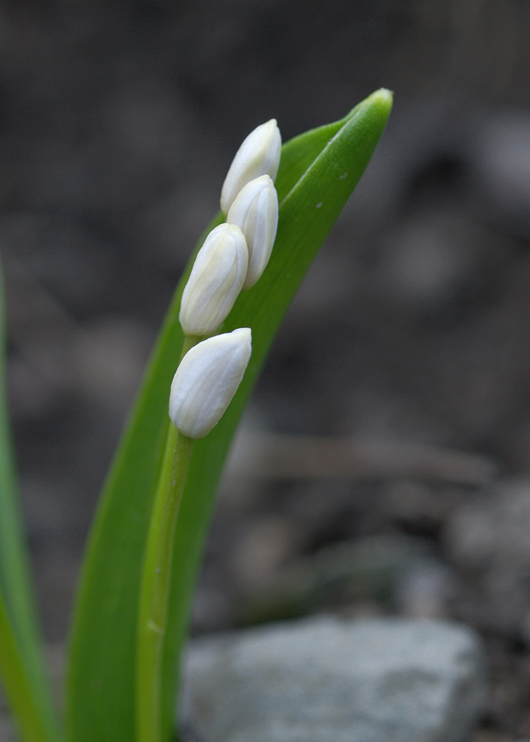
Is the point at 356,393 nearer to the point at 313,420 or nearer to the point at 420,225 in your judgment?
the point at 313,420

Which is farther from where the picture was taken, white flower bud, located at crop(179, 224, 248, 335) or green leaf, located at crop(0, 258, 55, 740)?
green leaf, located at crop(0, 258, 55, 740)

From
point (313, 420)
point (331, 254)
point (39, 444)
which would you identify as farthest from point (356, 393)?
point (39, 444)

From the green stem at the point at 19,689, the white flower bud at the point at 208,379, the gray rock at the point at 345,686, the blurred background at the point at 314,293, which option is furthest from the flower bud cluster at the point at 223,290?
the blurred background at the point at 314,293

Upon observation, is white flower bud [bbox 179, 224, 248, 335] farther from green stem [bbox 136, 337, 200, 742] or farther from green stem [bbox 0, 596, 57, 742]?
green stem [bbox 0, 596, 57, 742]

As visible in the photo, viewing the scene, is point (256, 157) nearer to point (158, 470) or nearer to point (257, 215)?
point (257, 215)

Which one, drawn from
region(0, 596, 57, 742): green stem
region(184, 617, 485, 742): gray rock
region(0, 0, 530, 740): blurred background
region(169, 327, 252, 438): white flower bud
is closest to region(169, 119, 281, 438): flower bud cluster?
region(169, 327, 252, 438): white flower bud

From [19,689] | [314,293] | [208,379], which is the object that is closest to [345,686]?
[19,689]
